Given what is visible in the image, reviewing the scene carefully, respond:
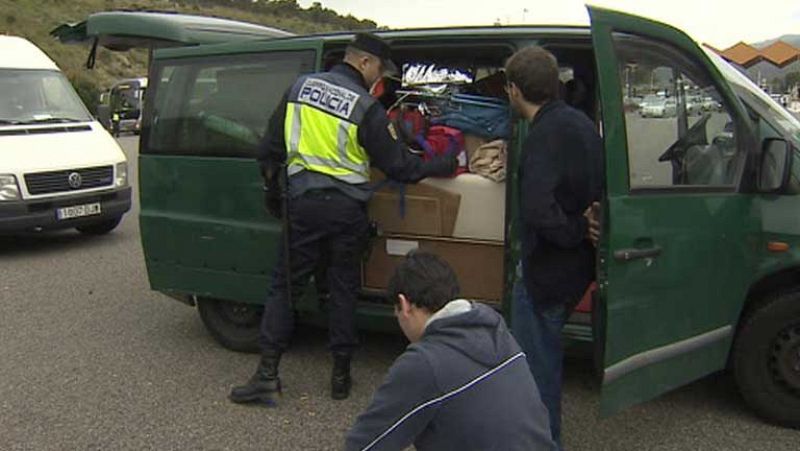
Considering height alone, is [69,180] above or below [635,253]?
below

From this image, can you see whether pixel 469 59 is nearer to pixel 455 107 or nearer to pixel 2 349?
pixel 455 107

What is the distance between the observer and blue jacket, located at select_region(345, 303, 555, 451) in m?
1.86

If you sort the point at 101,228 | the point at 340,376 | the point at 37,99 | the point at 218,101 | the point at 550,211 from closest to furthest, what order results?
the point at 550,211 < the point at 340,376 < the point at 218,101 < the point at 37,99 < the point at 101,228

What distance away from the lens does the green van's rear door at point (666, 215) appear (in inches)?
118

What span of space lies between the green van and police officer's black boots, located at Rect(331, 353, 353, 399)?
290 millimetres

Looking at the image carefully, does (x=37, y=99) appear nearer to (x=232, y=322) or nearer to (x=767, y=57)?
(x=232, y=322)

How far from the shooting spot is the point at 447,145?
4.20 m

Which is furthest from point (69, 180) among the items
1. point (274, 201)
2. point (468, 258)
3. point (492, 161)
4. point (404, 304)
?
point (404, 304)

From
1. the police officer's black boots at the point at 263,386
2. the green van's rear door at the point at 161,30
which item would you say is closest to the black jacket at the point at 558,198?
the police officer's black boots at the point at 263,386

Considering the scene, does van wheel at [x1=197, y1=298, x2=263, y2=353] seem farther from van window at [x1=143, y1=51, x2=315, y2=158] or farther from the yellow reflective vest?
the yellow reflective vest

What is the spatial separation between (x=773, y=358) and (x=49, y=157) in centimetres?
706

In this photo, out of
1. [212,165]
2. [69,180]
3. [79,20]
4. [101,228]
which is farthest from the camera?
[79,20]

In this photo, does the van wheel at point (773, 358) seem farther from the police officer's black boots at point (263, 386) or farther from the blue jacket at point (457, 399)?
the police officer's black boots at point (263, 386)

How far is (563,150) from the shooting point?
2887mm
